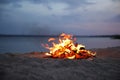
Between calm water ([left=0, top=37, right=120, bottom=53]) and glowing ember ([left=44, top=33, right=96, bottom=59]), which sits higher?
glowing ember ([left=44, top=33, right=96, bottom=59])

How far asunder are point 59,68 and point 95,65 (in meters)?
1.55

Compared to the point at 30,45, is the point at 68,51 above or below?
above

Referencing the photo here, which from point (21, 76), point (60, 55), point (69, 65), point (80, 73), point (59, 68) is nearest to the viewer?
point (21, 76)

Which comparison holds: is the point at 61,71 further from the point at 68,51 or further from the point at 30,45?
the point at 30,45

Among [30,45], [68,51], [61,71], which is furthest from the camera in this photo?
[30,45]

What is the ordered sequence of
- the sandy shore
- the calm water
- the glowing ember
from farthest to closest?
1. the calm water
2. the glowing ember
3. the sandy shore

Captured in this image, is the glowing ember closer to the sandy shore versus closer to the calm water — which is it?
the sandy shore

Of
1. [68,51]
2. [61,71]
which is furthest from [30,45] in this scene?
[61,71]

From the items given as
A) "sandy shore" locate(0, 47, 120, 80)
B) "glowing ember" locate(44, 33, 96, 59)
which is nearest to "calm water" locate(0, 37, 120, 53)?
"glowing ember" locate(44, 33, 96, 59)

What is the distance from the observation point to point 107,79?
24.0ft

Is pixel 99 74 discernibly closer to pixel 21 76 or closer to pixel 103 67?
pixel 103 67

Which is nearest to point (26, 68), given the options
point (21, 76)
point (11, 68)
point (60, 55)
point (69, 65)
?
point (11, 68)

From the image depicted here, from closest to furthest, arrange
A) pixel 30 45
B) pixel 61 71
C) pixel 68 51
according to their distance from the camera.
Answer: pixel 61 71 → pixel 68 51 → pixel 30 45

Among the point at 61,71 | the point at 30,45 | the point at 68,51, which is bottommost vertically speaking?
the point at 30,45
